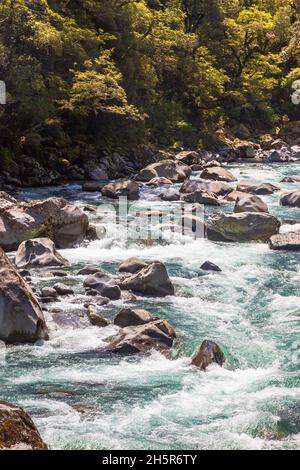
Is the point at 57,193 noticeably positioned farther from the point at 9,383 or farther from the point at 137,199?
the point at 9,383

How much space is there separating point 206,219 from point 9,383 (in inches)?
497

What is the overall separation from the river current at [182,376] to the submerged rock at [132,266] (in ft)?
1.64

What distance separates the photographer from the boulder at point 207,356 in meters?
9.83

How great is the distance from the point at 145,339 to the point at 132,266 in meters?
4.45

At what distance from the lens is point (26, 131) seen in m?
26.9

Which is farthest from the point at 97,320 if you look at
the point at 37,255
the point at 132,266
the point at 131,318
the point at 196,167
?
the point at 196,167

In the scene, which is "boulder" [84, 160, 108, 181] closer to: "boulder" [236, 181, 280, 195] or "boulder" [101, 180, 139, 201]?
"boulder" [101, 180, 139, 201]

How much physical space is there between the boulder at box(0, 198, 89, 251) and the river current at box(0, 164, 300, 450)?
2.18 metres

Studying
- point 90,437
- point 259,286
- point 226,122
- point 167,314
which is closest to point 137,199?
point 259,286

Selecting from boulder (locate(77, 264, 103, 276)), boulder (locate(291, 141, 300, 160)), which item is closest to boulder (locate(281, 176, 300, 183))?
boulder (locate(291, 141, 300, 160))

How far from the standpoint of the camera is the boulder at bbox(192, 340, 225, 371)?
32.2 ft

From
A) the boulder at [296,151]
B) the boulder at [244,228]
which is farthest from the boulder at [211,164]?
the boulder at [244,228]

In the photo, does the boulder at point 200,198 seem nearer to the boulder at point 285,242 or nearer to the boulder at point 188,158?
the boulder at point 285,242

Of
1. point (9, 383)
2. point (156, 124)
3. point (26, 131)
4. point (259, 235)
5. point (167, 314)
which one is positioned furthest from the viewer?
point (156, 124)
